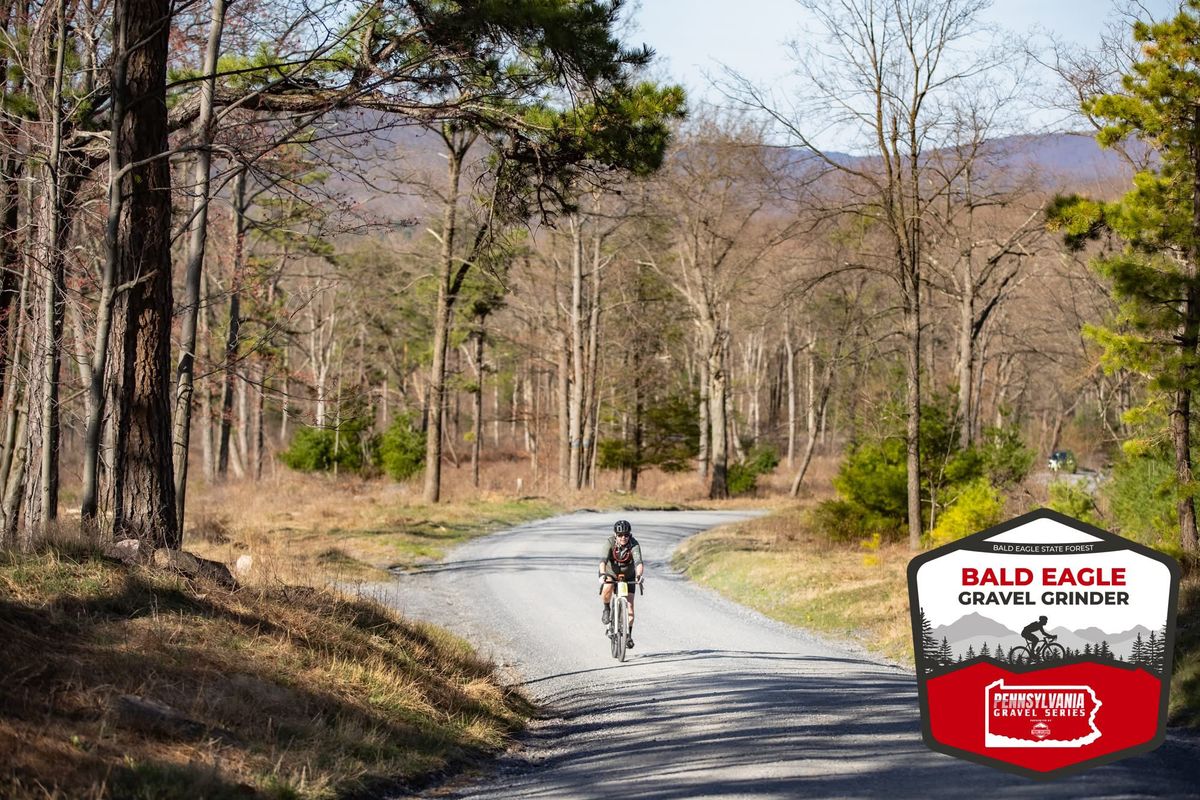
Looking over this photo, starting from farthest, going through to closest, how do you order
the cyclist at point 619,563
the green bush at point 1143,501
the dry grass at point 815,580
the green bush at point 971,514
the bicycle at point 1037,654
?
the green bush at point 971,514, the green bush at point 1143,501, the dry grass at point 815,580, the cyclist at point 619,563, the bicycle at point 1037,654

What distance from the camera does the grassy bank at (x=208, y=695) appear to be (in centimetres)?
629

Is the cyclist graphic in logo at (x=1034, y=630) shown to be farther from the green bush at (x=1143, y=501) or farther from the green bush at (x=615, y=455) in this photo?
the green bush at (x=615, y=455)

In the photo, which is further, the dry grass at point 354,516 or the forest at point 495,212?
the dry grass at point 354,516

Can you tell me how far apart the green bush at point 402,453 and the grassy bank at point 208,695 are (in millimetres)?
34042

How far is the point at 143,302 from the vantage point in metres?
11.2

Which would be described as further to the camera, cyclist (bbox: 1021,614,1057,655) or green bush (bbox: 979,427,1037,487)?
green bush (bbox: 979,427,1037,487)

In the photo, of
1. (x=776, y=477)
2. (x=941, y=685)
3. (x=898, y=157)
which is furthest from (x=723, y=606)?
(x=776, y=477)

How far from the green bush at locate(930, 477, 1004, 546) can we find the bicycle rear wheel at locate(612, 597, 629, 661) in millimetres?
8289

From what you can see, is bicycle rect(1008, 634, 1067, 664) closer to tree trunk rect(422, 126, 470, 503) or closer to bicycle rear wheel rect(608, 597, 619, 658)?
bicycle rear wheel rect(608, 597, 619, 658)

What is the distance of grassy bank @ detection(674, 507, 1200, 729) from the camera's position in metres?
10.9

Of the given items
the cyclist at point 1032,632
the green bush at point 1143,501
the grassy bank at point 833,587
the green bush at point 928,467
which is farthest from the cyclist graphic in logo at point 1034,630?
the green bush at point 928,467

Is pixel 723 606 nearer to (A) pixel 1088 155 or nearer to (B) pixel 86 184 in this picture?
(B) pixel 86 184

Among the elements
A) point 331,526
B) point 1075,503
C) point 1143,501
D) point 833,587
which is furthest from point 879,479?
point 331,526

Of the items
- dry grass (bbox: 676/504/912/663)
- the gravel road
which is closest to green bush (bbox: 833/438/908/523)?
dry grass (bbox: 676/504/912/663)
